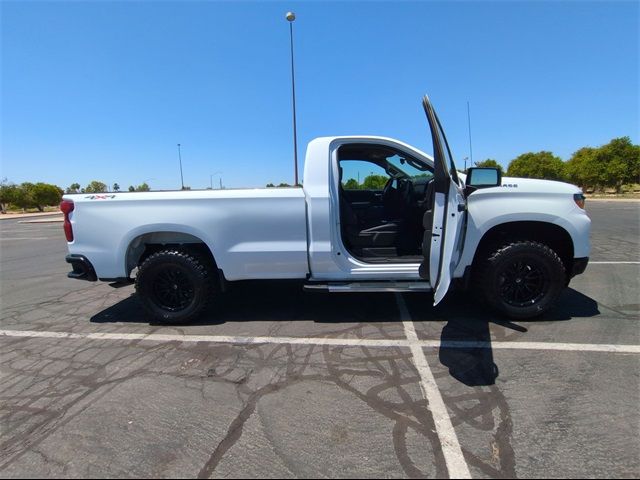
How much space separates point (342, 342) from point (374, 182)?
2530 mm

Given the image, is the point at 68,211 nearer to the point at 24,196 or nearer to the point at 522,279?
the point at 522,279

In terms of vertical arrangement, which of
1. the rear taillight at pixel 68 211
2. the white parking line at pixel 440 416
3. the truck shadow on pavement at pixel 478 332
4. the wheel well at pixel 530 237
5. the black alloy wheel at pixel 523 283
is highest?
the rear taillight at pixel 68 211

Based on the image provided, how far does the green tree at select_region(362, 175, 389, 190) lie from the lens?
5207mm

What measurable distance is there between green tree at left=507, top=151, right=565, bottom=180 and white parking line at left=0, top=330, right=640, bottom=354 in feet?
195

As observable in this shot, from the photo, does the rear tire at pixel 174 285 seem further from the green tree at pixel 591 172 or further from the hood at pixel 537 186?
the green tree at pixel 591 172

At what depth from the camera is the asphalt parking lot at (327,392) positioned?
216 cm

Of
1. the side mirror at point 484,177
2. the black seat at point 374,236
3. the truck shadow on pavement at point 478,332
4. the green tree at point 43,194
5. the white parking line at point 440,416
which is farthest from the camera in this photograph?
the green tree at point 43,194

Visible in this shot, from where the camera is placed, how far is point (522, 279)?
4023mm

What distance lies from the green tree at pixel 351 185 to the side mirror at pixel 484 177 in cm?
185

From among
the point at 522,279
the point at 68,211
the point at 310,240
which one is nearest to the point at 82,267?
the point at 68,211

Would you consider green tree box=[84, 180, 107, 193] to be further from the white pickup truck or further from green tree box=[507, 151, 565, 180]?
green tree box=[507, 151, 565, 180]

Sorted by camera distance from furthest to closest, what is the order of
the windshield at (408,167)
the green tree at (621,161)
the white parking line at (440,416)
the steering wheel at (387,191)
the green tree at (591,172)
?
the green tree at (591,172), the green tree at (621,161), the steering wheel at (387,191), the windshield at (408,167), the white parking line at (440,416)

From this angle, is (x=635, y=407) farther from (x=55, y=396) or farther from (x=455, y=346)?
(x=55, y=396)

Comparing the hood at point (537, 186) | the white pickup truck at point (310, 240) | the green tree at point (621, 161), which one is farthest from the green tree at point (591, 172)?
the white pickup truck at point (310, 240)
